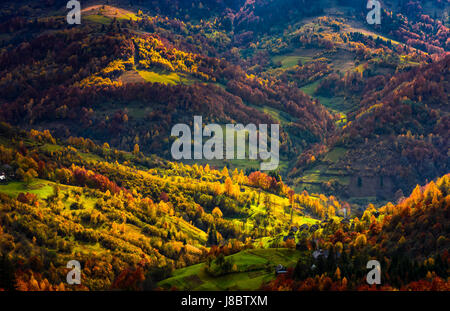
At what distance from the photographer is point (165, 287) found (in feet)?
464

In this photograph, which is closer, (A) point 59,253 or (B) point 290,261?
(B) point 290,261

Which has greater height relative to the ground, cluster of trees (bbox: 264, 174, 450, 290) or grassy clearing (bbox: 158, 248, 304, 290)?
cluster of trees (bbox: 264, 174, 450, 290)

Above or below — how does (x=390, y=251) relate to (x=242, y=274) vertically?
above

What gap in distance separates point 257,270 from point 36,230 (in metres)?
79.0

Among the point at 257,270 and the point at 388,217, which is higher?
the point at 388,217

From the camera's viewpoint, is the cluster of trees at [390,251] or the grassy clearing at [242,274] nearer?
the cluster of trees at [390,251]

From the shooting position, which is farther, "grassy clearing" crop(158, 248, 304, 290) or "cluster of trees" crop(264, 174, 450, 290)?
"grassy clearing" crop(158, 248, 304, 290)

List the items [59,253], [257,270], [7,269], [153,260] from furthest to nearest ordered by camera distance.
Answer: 1. [153,260]
2. [59,253]
3. [257,270]
4. [7,269]

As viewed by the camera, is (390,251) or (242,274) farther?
(390,251)

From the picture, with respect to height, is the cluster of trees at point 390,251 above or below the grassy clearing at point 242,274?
above

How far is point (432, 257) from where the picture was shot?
136 metres

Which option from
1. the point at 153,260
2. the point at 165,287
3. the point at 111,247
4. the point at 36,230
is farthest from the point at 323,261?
the point at 36,230
